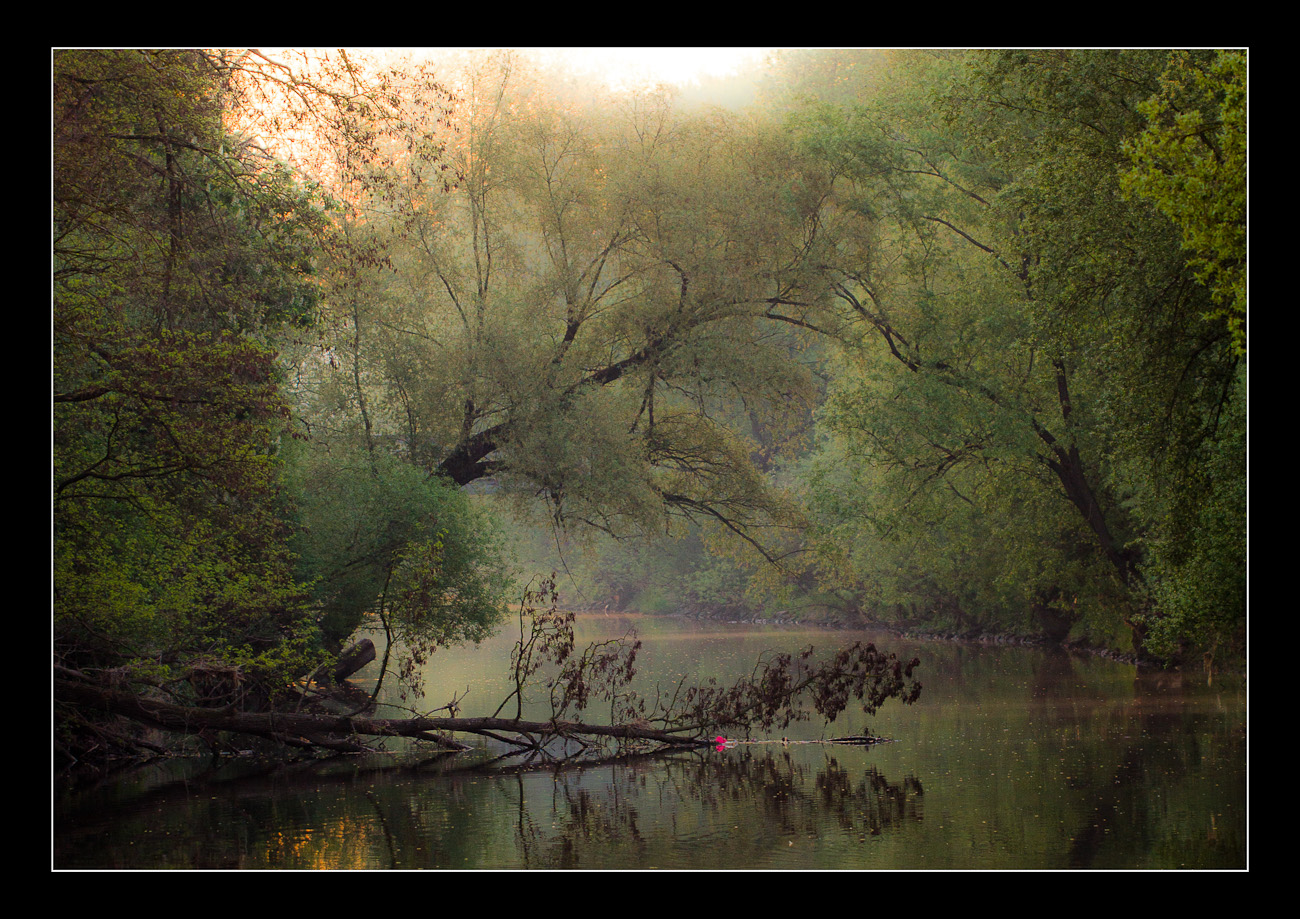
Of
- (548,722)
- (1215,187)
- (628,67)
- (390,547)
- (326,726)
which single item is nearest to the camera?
(1215,187)

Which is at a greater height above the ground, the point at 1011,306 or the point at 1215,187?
the point at 1011,306

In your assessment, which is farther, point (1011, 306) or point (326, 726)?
point (1011, 306)

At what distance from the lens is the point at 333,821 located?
483 inches

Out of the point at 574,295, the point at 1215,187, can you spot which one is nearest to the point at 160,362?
the point at 1215,187

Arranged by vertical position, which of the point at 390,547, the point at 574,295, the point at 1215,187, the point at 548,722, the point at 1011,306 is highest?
the point at 574,295

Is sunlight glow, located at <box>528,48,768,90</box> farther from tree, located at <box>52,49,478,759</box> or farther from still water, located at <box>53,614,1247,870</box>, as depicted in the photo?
still water, located at <box>53,614,1247,870</box>

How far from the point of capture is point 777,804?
488 inches

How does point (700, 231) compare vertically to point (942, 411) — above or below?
above

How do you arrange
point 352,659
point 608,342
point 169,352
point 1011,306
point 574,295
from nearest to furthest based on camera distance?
point 169,352 < point 352,659 < point 1011,306 < point 574,295 < point 608,342

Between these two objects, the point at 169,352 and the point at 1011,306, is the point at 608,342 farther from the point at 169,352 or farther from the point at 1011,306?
the point at 169,352

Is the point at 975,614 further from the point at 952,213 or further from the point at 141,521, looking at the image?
the point at 141,521

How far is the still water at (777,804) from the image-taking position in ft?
33.9

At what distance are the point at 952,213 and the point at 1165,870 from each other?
16859mm
